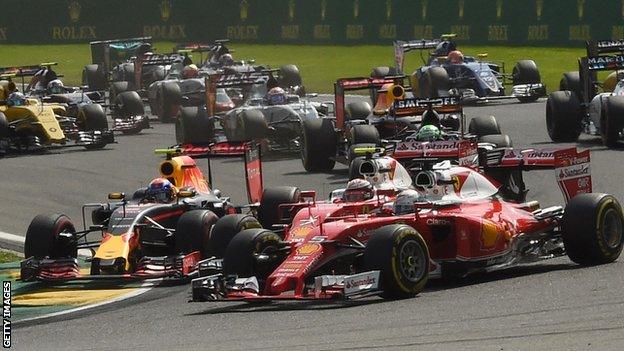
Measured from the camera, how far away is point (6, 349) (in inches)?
587

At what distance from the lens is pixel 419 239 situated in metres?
16.4

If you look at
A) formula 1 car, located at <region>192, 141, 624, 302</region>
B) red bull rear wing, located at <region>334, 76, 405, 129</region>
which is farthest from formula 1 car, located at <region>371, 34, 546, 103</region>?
formula 1 car, located at <region>192, 141, 624, 302</region>

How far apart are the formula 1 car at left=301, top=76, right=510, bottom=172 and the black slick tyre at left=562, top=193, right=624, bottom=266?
10.4 metres

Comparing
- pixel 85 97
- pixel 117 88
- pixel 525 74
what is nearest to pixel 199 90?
pixel 117 88

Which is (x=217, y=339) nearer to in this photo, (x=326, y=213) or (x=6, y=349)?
(x=6, y=349)

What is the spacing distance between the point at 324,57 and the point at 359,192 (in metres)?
40.7

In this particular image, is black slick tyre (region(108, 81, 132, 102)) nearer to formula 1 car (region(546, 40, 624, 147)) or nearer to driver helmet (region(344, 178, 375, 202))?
formula 1 car (region(546, 40, 624, 147))

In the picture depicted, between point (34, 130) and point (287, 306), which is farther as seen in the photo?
point (34, 130)

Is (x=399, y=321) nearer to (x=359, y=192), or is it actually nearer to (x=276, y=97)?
(x=359, y=192)

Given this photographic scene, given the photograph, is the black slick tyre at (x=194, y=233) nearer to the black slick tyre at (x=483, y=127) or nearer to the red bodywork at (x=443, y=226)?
the red bodywork at (x=443, y=226)

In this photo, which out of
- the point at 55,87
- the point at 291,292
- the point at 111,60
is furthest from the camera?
the point at 111,60

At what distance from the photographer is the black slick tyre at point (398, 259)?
15977mm

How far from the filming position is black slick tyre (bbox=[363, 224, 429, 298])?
16.0 m

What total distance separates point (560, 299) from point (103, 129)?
24.3 meters
